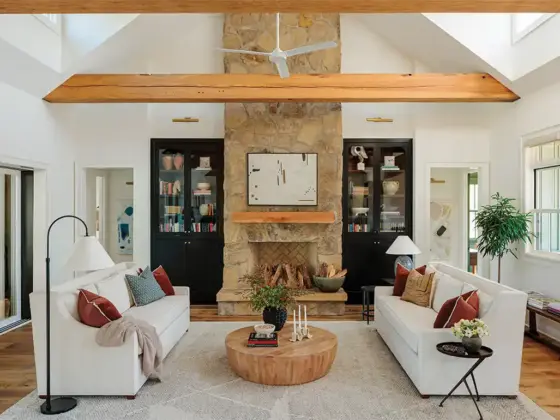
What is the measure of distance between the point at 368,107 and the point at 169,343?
4660 millimetres

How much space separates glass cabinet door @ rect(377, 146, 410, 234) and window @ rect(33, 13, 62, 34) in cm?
467

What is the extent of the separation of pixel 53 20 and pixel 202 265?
382cm

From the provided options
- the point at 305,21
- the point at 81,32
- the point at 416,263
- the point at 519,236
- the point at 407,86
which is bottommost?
the point at 416,263

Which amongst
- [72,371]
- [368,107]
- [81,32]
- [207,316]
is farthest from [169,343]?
[368,107]

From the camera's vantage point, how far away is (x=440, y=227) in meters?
8.43

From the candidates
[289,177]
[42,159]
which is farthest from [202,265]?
[42,159]

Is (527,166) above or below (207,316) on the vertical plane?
above

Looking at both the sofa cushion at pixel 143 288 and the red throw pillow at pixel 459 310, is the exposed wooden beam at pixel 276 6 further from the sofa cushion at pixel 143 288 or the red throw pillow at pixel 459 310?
the sofa cushion at pixel 143 288

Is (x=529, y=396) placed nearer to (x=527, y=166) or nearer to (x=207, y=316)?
(x=527, y=166)

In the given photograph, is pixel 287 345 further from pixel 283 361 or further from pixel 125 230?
pixel 125 230

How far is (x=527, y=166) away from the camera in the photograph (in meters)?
6.10

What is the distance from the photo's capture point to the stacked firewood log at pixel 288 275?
712 centimetres

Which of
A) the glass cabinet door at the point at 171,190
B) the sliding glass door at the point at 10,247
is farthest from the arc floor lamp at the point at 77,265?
the glass cabinet door at the point at 171,190

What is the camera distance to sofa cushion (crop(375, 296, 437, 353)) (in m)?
3.98
